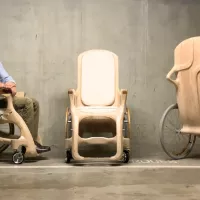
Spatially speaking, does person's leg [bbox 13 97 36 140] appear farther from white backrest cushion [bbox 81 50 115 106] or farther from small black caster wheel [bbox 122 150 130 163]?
small black caster wheel [bbox 122 150 130 163]

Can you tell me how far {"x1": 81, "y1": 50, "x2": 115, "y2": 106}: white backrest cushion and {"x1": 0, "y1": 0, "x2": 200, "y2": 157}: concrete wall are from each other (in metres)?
0.36

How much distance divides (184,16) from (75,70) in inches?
54.9

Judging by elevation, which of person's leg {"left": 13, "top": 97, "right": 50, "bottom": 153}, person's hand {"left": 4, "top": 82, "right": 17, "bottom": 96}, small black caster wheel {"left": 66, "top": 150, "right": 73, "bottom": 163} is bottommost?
small black caster wheel {"left": 66, "top": 150, "right": 73, "bottom": 163}

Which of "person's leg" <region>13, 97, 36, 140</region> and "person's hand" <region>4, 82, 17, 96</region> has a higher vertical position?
"person's hand" <region>4, 82, 17, 96</region>

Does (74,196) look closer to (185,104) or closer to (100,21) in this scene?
(185,104)

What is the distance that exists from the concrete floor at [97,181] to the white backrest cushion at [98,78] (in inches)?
29.4

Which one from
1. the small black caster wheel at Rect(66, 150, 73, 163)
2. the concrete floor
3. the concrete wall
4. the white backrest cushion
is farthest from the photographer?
the concrete wall

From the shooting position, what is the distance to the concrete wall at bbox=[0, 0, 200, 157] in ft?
14.9

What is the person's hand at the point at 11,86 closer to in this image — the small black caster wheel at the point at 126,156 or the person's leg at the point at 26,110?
the person's leg at the point at 26,110

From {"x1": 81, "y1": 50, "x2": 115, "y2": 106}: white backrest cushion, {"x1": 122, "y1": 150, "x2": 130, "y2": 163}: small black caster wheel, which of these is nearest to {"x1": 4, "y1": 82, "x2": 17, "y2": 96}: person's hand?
{"x1": 81, "y1": 50, "x2": 115, "y2": 106}: white backrest cushion

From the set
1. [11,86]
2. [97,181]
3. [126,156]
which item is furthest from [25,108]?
[97,181]

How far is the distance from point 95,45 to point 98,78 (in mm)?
564

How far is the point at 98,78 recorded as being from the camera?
418cm

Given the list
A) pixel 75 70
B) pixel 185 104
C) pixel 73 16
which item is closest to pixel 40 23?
pixel 73 16
